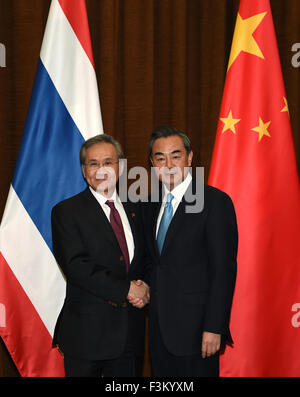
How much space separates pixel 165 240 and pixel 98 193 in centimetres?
38

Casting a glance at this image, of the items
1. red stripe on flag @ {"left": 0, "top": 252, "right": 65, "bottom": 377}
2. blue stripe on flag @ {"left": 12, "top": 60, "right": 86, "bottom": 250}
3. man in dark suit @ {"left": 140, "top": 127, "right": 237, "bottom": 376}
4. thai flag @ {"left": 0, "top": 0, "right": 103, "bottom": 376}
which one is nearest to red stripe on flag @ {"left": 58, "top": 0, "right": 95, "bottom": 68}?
thai flag @ {"left": 0, "top": 0, "right": 103, "bottom": 376}

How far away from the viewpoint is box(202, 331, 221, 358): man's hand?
5.85 feet

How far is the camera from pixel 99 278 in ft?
5.79

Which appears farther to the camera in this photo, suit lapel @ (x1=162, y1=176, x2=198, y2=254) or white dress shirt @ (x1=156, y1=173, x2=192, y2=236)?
white dress shirt @ (x1=156, y1=173, x2=192, y2=236)

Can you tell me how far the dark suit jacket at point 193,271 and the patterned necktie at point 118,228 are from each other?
0.16m

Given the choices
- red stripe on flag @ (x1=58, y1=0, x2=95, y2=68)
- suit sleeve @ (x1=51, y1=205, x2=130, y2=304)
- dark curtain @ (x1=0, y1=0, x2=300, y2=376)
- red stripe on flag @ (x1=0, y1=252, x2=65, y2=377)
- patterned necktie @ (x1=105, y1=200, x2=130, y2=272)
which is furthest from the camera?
dark curtain @ (x1=0, y1=0, x2=300, y2=376)

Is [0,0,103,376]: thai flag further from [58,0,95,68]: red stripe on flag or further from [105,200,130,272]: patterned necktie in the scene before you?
[105,200,130,272]: patterned necktie

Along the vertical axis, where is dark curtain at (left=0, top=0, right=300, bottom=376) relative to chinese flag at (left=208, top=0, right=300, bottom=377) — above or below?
above

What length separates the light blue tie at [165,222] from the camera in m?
1.92

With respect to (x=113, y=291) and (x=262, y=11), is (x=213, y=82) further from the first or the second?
(x=113, y=291)

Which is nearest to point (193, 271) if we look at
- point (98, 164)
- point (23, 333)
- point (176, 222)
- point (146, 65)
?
point (176, 222)

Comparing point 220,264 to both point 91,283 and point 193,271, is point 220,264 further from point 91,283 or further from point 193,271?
point 91,283

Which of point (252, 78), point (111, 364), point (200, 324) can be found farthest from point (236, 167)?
point (111, 364)

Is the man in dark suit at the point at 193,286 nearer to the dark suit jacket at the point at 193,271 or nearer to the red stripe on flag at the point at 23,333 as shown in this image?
the dark suit jacket at the point at 193,271
